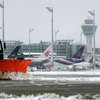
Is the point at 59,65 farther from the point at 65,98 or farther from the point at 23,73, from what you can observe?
the point at 65,98

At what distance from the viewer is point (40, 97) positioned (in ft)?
56.9

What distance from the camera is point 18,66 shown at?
36.1m

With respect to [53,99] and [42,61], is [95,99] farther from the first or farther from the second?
[42,61]

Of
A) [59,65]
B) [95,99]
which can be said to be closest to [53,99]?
[95,99]

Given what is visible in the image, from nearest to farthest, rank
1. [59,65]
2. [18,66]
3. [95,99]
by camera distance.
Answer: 1. [95,99]
2. [18,66]
3. [59,65]

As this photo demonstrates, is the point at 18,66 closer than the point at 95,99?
No

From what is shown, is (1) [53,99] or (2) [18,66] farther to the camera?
(2) [18,66]

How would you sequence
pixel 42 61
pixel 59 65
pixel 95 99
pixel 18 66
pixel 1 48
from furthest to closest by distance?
1. pixel 59 65
2. pixel 42 61
3. pixel 18 66
4. pixel 1 48
5. pixel 95 99

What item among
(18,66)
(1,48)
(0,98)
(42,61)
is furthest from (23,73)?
(42,61)

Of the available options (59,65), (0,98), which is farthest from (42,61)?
(0,98)

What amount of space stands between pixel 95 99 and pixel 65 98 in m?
1.23

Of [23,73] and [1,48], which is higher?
[1,48]

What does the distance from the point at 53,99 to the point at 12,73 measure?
19.1 metres

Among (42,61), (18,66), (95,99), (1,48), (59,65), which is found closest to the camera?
(95,99)
